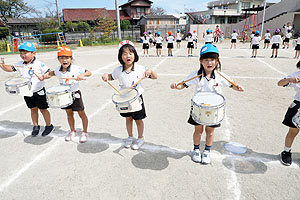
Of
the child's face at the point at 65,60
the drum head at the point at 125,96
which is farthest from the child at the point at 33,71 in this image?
the drum head at the point at 125,96

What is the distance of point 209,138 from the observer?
2920 millimetres

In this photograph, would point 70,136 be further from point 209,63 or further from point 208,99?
point 209,63

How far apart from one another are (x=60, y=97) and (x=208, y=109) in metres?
2.21

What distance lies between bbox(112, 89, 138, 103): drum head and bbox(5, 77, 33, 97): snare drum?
175 cm

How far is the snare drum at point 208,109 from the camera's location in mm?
2362

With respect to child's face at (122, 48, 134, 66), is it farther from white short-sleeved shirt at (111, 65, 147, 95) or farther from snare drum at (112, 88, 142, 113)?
snare drum at (112, 88, 142, 113)

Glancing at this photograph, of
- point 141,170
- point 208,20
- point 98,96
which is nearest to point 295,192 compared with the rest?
point 141,170

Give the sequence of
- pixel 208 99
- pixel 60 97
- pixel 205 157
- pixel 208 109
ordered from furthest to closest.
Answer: pixel 60 97 → pixel 205 157 → pixel 208 99 → pixel 208 109

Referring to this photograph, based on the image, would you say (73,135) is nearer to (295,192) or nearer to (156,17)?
(295,192)

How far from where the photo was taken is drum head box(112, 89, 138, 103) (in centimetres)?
275

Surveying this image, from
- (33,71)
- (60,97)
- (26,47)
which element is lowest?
(60,97)

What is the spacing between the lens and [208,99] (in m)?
2.50

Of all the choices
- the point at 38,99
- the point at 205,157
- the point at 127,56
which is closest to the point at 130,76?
the point at 127,56

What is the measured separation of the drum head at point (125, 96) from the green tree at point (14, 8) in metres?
52.5
